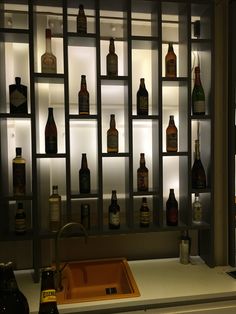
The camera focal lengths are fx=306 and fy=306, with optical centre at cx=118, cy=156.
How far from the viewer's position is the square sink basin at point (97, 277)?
1725mm

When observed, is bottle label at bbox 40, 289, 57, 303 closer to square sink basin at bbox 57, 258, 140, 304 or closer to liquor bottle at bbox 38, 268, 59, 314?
liquor bottle at bbox 38, 268, 59, 314

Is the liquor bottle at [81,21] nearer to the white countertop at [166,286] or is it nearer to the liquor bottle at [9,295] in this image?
the liquor bottle at [9,295]

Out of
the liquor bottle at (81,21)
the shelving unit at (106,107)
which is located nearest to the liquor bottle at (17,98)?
the shelving unit at (106,107)

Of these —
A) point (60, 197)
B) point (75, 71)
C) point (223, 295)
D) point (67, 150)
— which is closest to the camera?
point (223, 295)

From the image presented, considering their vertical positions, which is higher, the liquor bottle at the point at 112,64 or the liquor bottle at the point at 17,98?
the liquor bottle at the point at 112,64

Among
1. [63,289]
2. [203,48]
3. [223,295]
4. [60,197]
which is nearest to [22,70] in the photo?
[60,197]

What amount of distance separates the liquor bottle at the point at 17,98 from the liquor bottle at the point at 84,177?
44 cm

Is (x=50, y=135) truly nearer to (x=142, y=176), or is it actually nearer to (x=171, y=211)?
(x=142, y=176)

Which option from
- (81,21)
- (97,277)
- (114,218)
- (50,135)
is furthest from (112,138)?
(97,277)

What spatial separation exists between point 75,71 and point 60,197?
0.77m

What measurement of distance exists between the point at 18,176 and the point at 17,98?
424 mm

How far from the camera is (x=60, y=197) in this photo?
5.75ft

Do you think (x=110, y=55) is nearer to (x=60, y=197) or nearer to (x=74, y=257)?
(x=60, y=197)

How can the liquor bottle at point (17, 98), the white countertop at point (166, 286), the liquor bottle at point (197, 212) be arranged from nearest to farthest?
the white countertop at point (166, 286)
the liquor bottle at point (17, 98)
the liquor bottle at point (197, 212)
